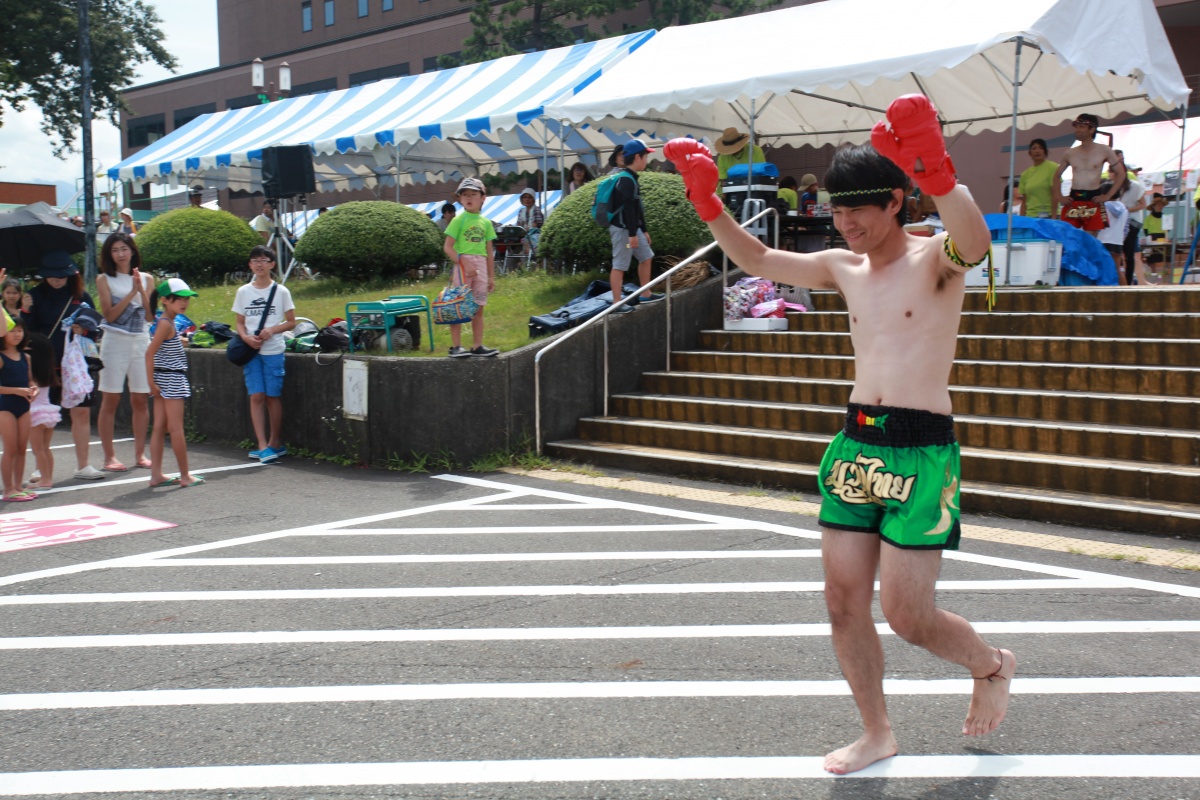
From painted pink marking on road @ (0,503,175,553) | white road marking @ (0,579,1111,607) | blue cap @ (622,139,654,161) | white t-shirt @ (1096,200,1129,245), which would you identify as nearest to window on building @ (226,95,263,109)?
blue cap @ (622,139,654,161)

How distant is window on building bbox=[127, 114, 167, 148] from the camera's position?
58406 mm

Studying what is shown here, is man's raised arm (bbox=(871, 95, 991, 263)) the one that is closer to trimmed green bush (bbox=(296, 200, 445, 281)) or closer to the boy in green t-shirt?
the boy in green t-shirt

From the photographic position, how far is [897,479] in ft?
9.95

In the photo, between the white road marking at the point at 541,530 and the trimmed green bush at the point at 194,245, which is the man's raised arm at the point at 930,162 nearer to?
the white road marking at the point at 541,530

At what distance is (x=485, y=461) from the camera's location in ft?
30.5

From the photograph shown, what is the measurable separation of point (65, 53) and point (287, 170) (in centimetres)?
2714

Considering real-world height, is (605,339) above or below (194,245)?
below

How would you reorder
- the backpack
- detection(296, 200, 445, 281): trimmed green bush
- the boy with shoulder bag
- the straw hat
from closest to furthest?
the boy with shoulder bag → the backpack → the straw hat → detection(296, 200, 445, 281): trimmed green bush

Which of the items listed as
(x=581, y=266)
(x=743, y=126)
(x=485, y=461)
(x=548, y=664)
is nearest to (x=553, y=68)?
(x=743, y=126)

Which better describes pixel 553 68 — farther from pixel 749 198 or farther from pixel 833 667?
pixel 833 667

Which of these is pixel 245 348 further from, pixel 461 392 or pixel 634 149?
pixel 634 149

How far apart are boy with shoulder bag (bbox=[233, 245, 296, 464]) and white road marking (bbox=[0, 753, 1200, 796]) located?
22.3 ft

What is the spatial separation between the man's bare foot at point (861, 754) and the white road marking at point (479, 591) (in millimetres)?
2059

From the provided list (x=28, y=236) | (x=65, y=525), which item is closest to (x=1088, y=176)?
(x=65, y=525)
